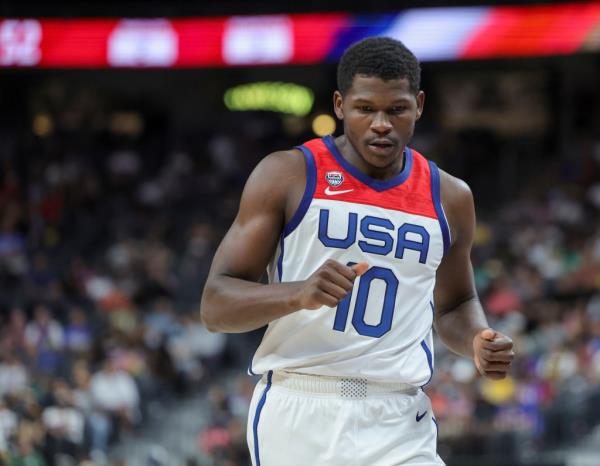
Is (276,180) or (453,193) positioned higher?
(276,180)

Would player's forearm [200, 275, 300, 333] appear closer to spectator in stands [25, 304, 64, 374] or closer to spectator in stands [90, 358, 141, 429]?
spectator in stands [90, 358, 141, 429]

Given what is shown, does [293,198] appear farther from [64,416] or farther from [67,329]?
[67,329]

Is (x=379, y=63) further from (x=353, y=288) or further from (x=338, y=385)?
(x=338, y=385)

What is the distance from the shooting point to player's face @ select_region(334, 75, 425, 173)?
14.0 ft

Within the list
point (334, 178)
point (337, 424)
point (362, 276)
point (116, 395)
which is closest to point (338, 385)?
point (337, 424)

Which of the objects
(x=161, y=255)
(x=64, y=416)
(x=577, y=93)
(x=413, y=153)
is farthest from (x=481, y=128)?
(x=413, y=153)

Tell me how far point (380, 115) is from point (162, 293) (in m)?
12.4

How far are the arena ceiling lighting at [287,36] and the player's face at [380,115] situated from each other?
41.4ft

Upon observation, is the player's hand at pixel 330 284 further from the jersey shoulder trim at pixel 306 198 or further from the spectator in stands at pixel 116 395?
the spectator in stands at pixel 116 395

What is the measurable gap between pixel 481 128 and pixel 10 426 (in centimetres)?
1216

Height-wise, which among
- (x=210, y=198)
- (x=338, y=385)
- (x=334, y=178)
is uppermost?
(x=334, y=178)

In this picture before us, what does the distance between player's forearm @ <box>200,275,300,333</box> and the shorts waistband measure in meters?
0.30

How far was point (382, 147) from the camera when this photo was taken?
170 inches

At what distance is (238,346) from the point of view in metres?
15.6
